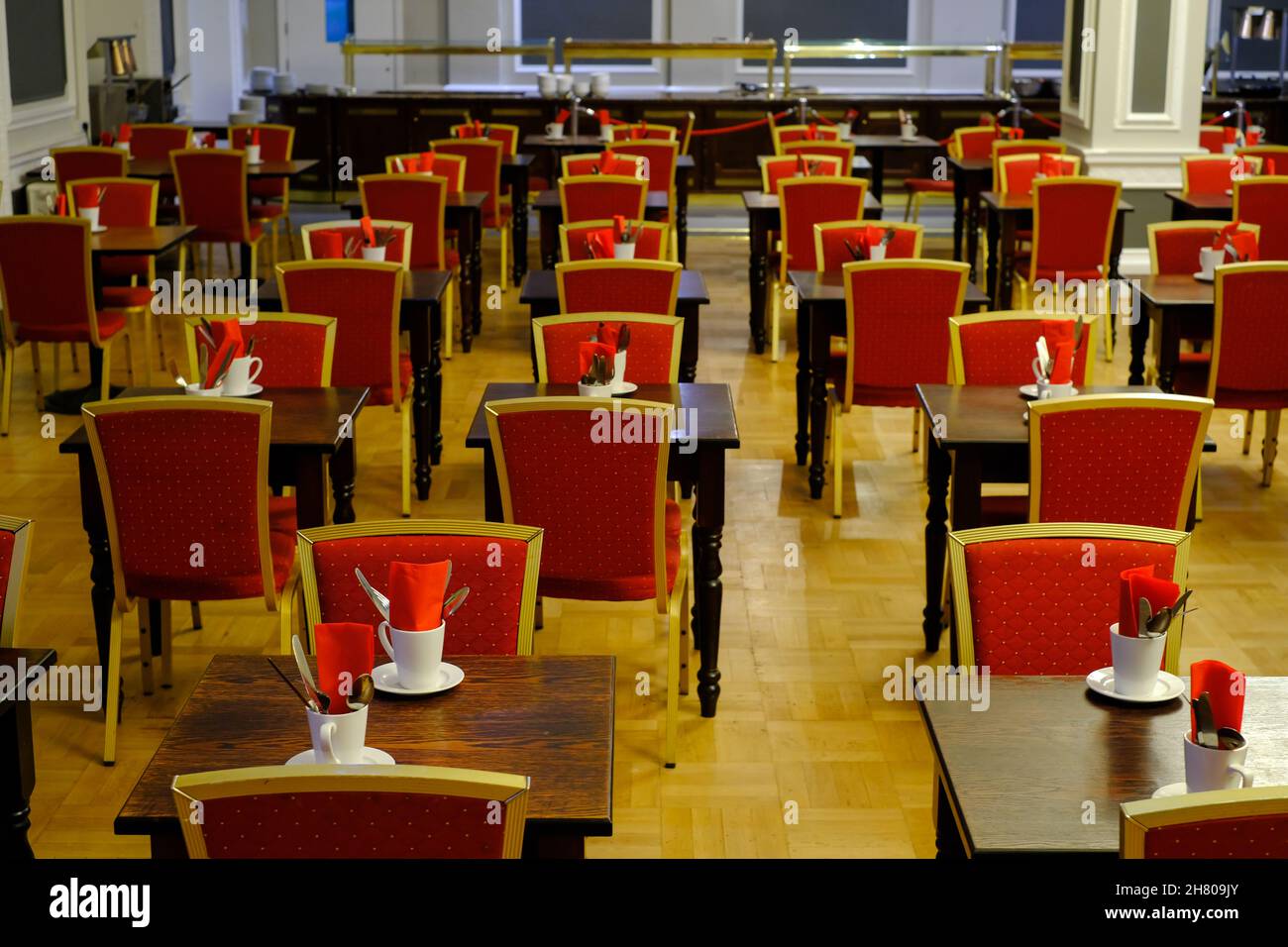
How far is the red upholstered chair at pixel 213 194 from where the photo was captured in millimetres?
8344

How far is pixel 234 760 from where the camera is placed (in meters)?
2.18

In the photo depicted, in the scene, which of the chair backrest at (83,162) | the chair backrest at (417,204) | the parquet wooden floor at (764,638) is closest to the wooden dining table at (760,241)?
the parquet wooden floor at (764,638)

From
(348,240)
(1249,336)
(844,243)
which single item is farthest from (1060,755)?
(348,240)

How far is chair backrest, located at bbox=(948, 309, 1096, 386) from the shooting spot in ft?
14.4

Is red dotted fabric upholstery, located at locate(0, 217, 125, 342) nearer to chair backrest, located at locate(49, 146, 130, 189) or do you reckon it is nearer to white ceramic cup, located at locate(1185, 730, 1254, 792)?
chair backrest, located at locate(49, 146, 130, 189)

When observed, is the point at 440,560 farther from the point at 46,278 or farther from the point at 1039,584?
the point at 46,278

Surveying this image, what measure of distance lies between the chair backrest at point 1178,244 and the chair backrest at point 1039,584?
354 cm

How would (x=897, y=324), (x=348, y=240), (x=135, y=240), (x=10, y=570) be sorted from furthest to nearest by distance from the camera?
(x=135, y=240), (x=348, y=240), (x=897, y=324), (x=10, y=570)

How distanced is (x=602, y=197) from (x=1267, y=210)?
3.11 m

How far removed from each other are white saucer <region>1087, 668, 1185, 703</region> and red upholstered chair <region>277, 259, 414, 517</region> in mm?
3124

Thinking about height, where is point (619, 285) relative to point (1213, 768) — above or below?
above

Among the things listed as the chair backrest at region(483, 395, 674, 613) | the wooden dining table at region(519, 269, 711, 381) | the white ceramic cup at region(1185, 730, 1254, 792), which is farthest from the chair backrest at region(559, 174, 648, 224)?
the white ceramic cup at region(1185, 730, 1254, 792)

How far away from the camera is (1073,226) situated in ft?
23.9
